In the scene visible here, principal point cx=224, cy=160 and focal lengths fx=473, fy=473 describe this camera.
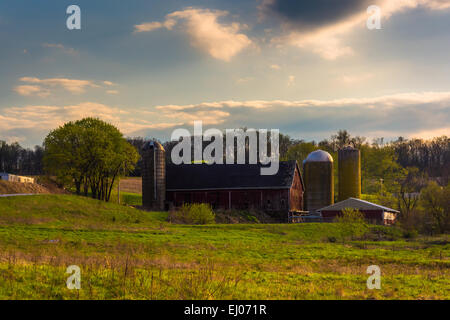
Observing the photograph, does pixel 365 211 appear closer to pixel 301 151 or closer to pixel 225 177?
pixel 225 177

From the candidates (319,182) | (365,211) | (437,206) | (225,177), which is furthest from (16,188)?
(437,206)

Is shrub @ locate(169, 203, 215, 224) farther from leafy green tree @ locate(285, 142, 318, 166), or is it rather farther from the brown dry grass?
leafy green tree @ locate(285, 142, 318, 166)

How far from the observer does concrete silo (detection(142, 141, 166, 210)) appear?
61938mm

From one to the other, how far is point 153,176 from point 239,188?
11.5 meters

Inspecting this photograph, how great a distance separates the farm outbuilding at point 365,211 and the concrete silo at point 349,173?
7.61 meters

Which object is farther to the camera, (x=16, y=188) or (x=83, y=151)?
(x=16, y=188)

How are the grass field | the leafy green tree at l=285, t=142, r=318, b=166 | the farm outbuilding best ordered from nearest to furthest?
the grass field, the farm outbuilding, the leafy green tree at l=285, t=142, r=318, b=166

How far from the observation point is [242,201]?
207 feet

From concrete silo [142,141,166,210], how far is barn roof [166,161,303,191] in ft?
10.0

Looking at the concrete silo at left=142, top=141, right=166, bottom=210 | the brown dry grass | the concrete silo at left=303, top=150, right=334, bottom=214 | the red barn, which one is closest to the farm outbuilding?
the concrete silo at left=303, top=150, right=334, bottom=214

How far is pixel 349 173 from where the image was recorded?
64.7 m

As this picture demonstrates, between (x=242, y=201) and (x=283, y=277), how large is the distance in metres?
46.7

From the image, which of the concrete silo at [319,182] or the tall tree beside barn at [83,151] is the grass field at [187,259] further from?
the concrete silo at [319,182]
